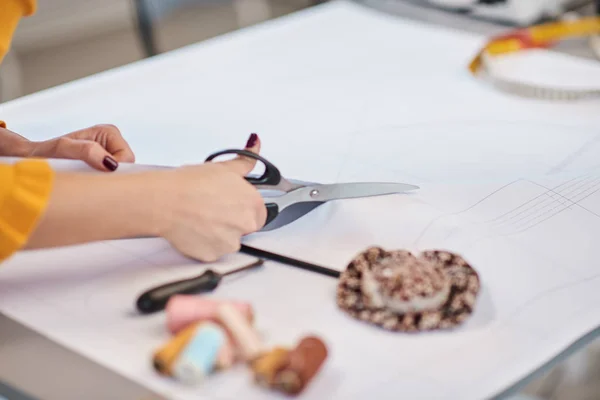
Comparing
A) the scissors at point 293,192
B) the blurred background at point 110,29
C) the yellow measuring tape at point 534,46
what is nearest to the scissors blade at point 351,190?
the scissors at point 293,192

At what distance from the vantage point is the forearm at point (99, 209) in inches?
27.0

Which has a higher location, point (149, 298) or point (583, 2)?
point (149, 298)

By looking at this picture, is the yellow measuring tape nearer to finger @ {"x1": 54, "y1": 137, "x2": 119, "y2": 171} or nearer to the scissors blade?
the scissors blade

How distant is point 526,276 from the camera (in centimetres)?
75

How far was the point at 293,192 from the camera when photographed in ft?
2.70

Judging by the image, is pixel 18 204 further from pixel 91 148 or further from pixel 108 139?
pixel 108 139

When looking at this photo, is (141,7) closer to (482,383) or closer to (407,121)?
(407,121)

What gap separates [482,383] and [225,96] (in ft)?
2.26

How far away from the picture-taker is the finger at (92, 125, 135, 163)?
0.91 m

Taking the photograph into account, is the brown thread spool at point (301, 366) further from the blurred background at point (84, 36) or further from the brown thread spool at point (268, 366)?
the blurred background at point (84, 36)

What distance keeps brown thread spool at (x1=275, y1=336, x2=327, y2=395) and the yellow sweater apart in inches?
9.8

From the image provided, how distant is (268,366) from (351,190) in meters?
0.31

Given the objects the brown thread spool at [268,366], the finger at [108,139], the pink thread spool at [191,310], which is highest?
the finger at [108,139]

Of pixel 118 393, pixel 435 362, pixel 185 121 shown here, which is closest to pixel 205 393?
pixel 118 393
